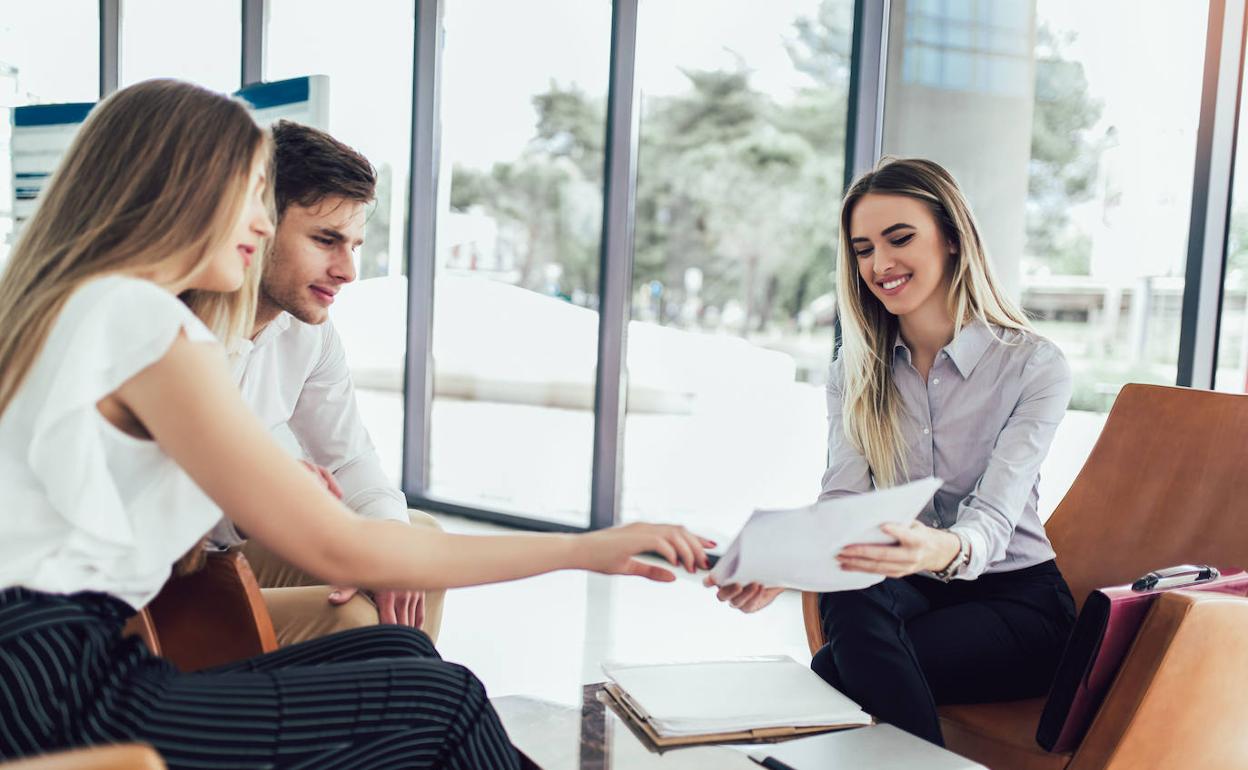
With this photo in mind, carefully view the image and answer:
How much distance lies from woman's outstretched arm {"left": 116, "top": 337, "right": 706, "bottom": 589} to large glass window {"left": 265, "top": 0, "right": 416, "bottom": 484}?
3.89m

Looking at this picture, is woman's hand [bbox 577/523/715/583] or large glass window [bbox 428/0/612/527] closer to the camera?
woman's hand [bbox 577/523/715/583]

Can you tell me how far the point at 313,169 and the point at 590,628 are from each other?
6.32 ft

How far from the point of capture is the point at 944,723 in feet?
5.74

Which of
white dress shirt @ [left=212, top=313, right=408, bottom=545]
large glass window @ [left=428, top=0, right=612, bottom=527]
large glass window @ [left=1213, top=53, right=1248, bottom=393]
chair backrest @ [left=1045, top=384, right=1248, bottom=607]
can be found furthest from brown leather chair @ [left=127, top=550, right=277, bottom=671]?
large glass window @ [left=428, top=0, right=612, bottom=527]

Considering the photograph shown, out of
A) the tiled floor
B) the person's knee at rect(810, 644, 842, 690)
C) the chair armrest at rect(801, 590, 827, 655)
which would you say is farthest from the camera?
the tiled floor

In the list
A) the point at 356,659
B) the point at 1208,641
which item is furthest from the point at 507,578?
the point at 1208,641

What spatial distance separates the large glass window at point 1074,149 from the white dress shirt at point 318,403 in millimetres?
2141

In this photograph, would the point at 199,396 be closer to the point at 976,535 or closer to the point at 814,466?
the point at 976,535

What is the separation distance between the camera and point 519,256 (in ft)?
16.3

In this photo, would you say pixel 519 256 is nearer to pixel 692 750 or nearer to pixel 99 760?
pixel 692 750

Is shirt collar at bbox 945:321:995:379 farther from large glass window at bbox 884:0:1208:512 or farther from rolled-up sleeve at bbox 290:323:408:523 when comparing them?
large glass window at bbox 884:0:1208:512

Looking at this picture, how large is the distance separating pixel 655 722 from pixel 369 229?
14.0ft

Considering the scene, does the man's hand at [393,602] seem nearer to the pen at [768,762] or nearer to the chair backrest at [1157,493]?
the pen at [768,762]

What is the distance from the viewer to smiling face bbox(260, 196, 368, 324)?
6.83ft
